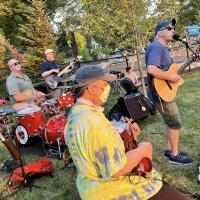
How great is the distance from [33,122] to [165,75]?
9.02 feet

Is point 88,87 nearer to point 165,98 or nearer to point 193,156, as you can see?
point 165,98

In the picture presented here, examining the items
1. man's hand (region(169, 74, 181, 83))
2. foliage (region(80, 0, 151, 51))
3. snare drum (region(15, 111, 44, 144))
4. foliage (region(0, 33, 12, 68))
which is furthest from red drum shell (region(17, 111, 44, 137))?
foliage (region(0, 33, 12, 68))

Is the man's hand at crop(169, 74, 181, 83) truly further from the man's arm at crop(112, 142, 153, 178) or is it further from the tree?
the tree

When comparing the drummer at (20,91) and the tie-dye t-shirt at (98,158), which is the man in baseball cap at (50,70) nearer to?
the drummer at (20,91)

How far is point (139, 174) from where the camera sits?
7.80ft

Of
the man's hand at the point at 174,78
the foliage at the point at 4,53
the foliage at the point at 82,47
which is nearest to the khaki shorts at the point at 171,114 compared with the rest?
the man's hand at the point at 174,78

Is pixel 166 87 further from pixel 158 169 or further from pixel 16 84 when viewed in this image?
pixel 16 84

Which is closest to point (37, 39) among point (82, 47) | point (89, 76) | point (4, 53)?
point (4, 53)

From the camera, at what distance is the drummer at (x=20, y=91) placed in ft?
19.3

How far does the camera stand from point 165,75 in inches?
169

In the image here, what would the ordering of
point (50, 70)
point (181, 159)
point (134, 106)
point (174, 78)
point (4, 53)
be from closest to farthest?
point (174, 78), point (181, 159), point (134, 106), point (50, 70), point (4, 53)

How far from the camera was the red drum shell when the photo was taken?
6.07m

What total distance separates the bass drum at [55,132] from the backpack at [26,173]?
2.03 feet

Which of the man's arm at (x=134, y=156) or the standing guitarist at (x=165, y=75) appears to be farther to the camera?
the standing guitarist at (x=165, y=75)
